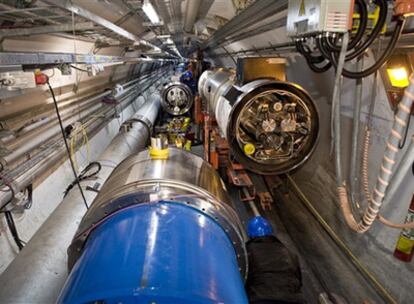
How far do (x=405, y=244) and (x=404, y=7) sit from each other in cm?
125

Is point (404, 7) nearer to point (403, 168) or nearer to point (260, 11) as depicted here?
point (403, 168)

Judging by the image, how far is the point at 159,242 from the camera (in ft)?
2.34

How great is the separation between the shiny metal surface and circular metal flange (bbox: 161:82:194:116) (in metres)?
5.10

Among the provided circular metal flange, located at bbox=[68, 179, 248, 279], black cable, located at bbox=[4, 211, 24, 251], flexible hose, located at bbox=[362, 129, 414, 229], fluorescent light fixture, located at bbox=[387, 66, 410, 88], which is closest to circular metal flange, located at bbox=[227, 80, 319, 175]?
flexible hose, located at bbox=[362, 129, 414, 229]

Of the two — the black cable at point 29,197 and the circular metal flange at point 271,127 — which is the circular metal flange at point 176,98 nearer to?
the black cable at point 29,197

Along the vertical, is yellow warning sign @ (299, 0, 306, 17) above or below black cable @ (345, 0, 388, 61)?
above

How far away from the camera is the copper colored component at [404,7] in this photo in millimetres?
985

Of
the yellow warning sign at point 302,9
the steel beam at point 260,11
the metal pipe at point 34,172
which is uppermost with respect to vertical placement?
the steel beam at point 260,11

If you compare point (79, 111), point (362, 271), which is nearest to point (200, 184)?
point (362, 271)

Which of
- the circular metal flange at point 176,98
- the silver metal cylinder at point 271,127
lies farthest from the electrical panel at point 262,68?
the circular metal flange at point 176,98

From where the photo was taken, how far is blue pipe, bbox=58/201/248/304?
60 centimetres

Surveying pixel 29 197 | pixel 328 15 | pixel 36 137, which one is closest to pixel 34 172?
pixel 29 197

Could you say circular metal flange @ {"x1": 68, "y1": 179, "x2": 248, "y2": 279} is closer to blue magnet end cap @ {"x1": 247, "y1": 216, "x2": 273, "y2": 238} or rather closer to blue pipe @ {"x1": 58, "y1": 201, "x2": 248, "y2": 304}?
blue pipe @ {"x1": 58, "y1": 201, "x2": 248, "y2": 304}

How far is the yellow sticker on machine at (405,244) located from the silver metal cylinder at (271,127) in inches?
26.6
